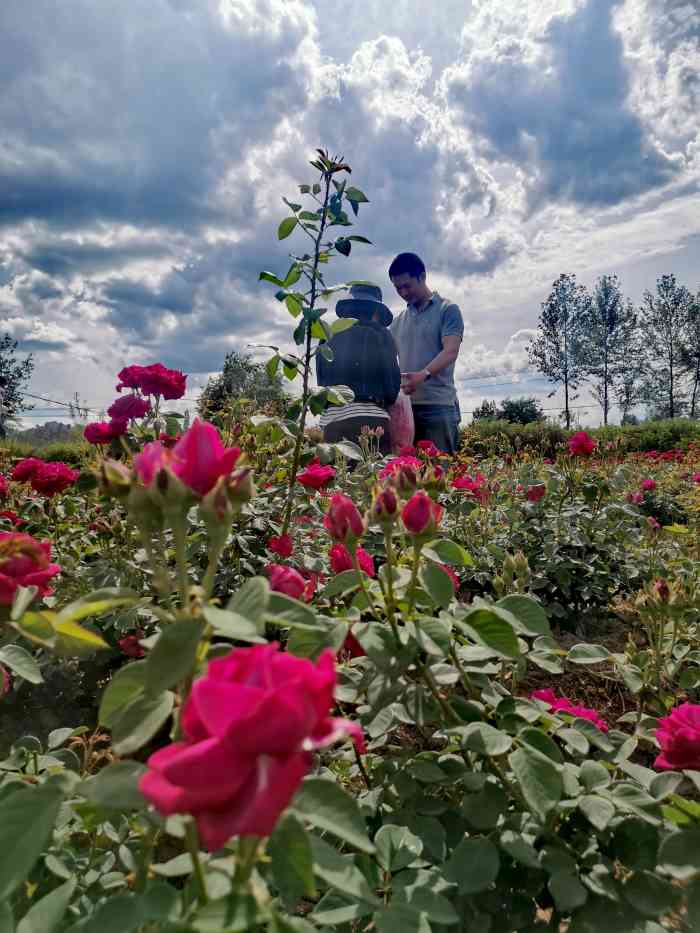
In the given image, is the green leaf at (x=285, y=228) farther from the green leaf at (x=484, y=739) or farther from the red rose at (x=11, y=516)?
the green leaf at (x=484, y=739)

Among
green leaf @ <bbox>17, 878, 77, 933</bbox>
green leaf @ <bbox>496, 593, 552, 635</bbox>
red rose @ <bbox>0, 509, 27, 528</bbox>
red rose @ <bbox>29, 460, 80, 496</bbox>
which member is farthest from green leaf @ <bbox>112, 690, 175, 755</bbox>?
red rose @ <bbox>0, 509, 27, 528</bbox>

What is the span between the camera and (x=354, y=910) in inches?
22.5

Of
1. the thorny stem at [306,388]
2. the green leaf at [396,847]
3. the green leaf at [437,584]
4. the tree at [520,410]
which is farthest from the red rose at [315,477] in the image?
the tree at [520,410]

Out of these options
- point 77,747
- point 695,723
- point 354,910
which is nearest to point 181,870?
point 354,910

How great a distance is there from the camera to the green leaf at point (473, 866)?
2.08 ft

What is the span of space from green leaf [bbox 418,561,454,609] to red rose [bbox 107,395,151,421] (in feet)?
4.38

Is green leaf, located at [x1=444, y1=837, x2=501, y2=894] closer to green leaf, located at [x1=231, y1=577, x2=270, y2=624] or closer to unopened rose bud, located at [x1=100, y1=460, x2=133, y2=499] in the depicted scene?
green leaf, located at [x1=231, y1=577, x2=270, y2=624]

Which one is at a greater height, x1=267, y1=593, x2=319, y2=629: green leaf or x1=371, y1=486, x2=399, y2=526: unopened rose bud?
x1=371, y1=486, x2=399, y2=526: unopened rose bud

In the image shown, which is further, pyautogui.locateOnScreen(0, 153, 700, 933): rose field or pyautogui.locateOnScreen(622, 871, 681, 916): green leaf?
pyautogui.locateOnScreen(622, 871, 681, 916): green leaf

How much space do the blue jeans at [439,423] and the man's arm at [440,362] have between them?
338mm

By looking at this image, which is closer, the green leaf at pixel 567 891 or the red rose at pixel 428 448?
the green leaf at pixel 567 891

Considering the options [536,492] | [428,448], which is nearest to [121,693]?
[536,492]

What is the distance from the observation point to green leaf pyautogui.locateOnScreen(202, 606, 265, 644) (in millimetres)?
414

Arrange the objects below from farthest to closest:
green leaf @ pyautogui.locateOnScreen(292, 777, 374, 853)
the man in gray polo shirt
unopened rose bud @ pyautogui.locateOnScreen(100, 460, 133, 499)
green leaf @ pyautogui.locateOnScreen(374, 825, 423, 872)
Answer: the man in gray polo shirt < green leaf @ pyautogui.locateOnScreen(374, 825, 423, 872) < unopened rose bud @ pyautogui.locateOnScreen(100, 460, 133, 499) < green leaf @ pyautogui.locateOnScreen(292, 777, 374, 853)
